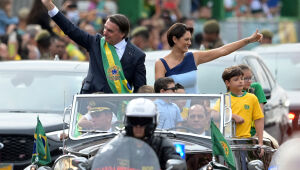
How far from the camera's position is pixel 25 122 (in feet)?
39.0

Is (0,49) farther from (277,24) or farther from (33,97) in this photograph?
(277,24)

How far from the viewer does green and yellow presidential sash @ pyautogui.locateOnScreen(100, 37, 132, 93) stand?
1036 centimetres

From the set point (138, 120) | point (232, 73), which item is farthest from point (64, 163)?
point (232, 73)

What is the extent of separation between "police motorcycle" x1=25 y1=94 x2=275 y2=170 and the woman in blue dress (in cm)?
145

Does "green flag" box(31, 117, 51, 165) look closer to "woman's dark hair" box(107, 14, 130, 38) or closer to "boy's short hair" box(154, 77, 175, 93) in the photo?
"boy's short hair" box(154, 77, 175, 93)

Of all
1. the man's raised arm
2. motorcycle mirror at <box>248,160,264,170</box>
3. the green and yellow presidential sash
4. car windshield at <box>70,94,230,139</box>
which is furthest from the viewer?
the green and yellow presidential sash

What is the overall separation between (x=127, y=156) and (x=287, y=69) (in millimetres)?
9769

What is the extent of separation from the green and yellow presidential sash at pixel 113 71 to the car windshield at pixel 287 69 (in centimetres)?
656

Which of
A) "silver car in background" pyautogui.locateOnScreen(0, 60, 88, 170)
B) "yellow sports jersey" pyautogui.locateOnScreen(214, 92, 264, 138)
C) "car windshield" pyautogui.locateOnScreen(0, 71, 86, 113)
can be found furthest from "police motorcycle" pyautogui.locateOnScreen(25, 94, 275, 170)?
"car windshield" pyautogui.locateOnScreen(0, 71, 86, 113)

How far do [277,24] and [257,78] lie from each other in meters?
13.1

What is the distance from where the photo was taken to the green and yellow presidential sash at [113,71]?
1036cm

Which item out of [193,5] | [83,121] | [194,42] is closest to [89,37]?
[83,121]

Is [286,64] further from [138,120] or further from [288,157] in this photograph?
[138,120]

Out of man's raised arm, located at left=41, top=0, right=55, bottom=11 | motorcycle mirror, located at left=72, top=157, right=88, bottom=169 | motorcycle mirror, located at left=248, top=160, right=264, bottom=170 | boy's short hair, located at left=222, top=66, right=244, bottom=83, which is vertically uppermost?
man's raised arm, located at left=41, top=0, right=55, bottom=11
